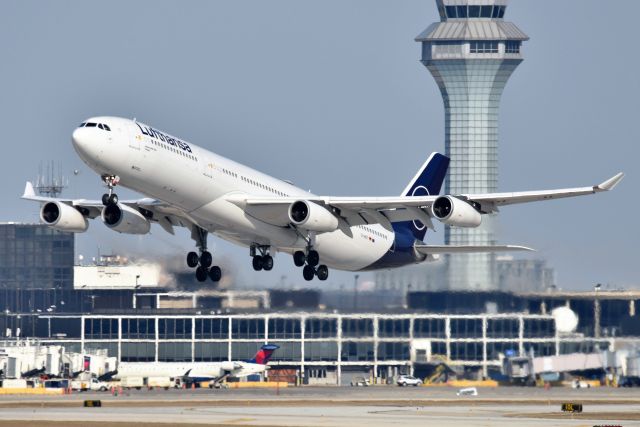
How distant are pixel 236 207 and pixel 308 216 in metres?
3.38

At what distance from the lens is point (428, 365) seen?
407 ft

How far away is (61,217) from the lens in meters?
83.9

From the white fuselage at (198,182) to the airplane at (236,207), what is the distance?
45 mm

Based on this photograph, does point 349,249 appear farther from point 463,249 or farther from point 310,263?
point 463,249

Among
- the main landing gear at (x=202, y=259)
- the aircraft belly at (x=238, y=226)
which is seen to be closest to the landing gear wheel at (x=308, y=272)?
the aircraft belly at (x=238, y=226)

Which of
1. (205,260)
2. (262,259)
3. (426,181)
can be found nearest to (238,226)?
(262,259)

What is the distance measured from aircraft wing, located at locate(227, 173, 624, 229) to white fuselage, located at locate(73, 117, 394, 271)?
0.53 metres

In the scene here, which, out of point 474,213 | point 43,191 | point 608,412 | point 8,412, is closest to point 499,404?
point 608,412

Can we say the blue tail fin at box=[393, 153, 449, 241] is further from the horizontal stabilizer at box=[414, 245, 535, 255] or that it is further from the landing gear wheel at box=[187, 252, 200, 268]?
the landing gear wheel at box=[187, 252, 200, 268]

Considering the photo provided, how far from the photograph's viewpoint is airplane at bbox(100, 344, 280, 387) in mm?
126500

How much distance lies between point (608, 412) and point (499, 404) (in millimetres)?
9938

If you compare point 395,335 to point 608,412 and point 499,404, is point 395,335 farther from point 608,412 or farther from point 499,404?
point 608,412

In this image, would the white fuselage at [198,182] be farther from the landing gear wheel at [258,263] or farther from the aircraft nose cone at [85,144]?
the landing gear wheel at [258,263]

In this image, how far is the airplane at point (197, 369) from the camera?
126500mm
